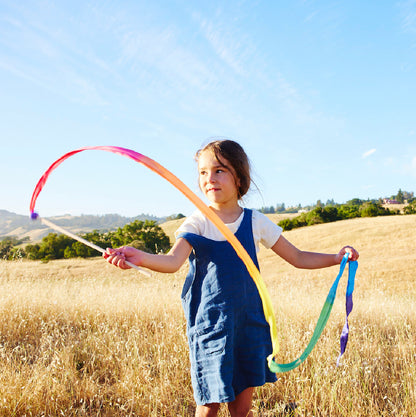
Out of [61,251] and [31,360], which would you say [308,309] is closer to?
[31,360]

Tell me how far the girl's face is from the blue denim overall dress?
0.89 feet

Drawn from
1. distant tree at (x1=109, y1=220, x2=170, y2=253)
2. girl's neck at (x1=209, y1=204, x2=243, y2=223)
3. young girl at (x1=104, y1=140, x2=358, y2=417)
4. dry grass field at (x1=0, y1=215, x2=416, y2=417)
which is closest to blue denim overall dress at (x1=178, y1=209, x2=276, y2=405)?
young girl at (x1=104, y1=140, x2=358, y2=417)

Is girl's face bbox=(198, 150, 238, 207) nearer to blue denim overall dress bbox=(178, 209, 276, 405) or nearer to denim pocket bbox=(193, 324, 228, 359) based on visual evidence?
blue denim overall dress bbox=(178, 209, 276, 405)

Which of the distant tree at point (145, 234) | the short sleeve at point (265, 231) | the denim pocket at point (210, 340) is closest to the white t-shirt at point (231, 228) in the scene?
the short sleeve at point (265, 231)

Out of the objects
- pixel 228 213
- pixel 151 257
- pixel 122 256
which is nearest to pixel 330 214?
pixel 228 213

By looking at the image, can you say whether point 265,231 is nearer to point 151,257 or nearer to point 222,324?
point 222,324

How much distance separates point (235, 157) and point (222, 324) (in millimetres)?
1017

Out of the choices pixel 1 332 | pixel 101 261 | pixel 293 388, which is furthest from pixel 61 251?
pixel 293 388

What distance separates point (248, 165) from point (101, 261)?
2214 centimetres

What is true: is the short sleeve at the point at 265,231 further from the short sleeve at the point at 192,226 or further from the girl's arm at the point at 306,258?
the short sleeve at the point at 192,226

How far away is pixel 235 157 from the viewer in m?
2.29

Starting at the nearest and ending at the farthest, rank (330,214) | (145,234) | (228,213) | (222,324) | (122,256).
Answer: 1. (122,256)
2. (222,324)
3. (228,213)
4. (145,234)
5. (330,214)

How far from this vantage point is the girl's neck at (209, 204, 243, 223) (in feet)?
7.39

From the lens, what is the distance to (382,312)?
191 inches
